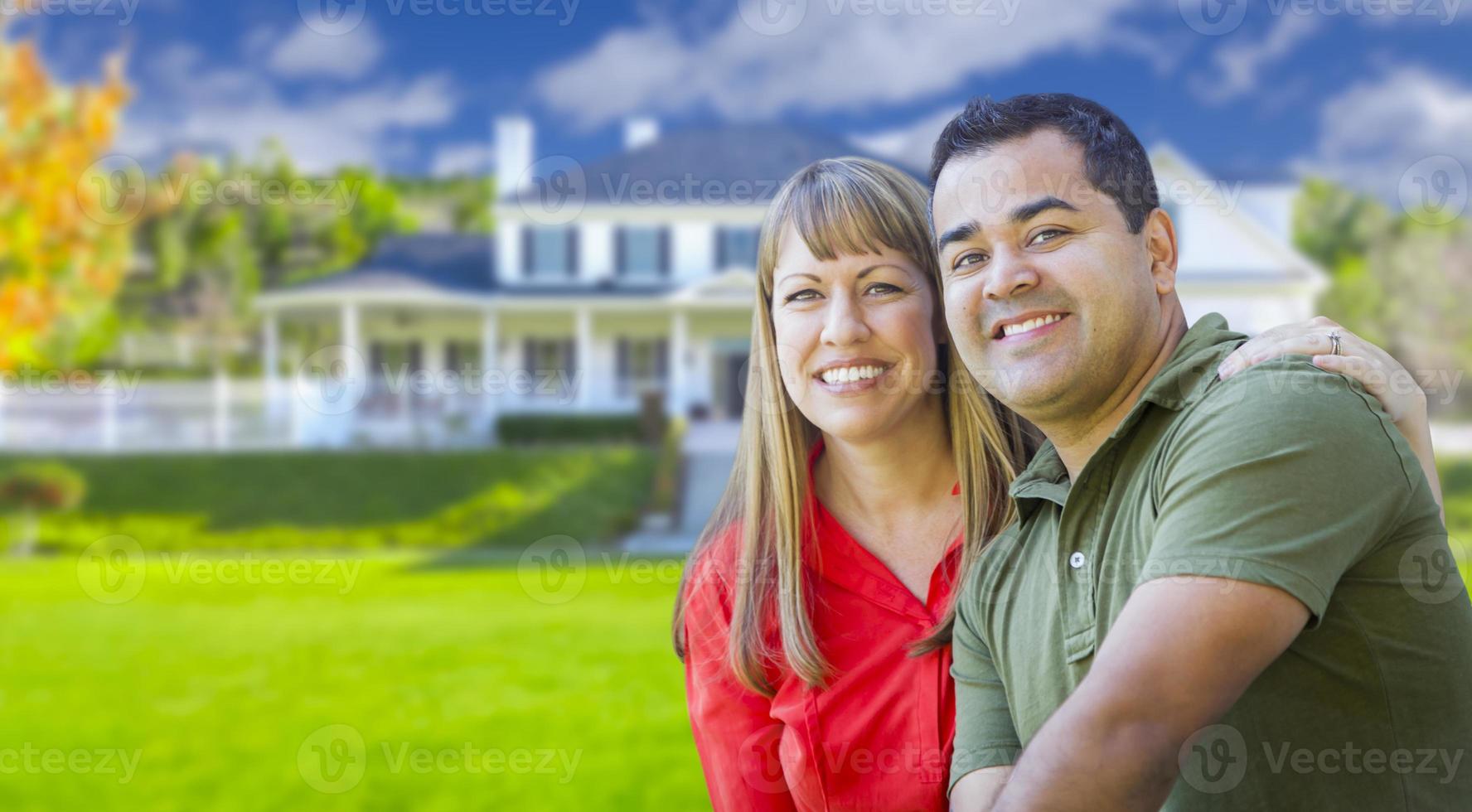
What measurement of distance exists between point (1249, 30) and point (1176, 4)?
3.67 meters

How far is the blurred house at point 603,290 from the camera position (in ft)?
75.3

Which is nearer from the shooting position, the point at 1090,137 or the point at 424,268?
the point at 1090,137

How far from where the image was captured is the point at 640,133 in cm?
2736

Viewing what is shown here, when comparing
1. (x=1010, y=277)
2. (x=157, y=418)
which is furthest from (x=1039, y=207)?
(x=157, y=418)

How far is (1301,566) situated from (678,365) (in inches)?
875

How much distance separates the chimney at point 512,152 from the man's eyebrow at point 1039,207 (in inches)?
960

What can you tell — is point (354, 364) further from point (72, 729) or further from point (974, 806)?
point (974, 806)

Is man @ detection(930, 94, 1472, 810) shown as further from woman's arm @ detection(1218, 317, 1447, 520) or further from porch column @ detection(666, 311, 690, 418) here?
porch column @ detection(666, 311, 690, 418)

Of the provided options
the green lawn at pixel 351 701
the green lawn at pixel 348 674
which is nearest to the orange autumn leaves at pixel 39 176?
the green lawn at pixel 348 674

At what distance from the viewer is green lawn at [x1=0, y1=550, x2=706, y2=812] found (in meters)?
5.69

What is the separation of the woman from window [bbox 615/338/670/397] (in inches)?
890

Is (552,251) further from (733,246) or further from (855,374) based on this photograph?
(855,374)

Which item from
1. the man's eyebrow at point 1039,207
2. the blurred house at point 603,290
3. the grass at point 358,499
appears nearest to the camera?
the man's eyebrow at point 1039,207

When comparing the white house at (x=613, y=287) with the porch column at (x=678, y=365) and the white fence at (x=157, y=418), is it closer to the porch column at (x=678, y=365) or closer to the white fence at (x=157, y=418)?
the porch column at (x=678, y=365)
